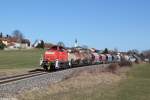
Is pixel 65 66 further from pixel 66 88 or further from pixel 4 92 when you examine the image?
pixel 4 92

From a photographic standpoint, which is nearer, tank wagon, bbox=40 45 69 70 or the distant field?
tank wagon, bbox=40 45 69 70

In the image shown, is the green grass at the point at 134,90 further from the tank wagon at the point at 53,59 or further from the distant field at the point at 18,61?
the distant field at the point at 18,61

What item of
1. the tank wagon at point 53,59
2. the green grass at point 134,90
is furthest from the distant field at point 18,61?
the green grass at point 134,90

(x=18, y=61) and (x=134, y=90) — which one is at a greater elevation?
(x=18, y=61)

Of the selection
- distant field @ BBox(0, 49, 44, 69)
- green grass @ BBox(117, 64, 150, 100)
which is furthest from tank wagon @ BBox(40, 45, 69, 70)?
green grass @ BBox(117, 64, 150, 100)

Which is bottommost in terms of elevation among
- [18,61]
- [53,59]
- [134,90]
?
[134,90]

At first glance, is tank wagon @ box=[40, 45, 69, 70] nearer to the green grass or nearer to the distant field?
the distant field

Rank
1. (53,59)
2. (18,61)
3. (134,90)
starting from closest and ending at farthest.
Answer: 1. (134,90)
2. (53,59)
3. (18,61)

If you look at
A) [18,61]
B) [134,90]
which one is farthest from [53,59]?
[18,61]

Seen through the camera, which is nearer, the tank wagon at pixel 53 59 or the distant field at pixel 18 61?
the tank wagon at pixel 53 59

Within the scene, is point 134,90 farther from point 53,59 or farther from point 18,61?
point 18,61

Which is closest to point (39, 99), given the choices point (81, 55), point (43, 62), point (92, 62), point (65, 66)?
point (43, 62)

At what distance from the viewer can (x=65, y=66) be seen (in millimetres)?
49875

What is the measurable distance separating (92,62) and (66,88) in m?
53.5
